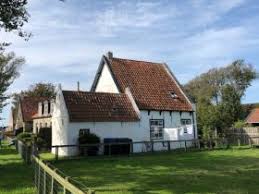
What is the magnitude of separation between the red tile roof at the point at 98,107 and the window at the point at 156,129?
188 cm

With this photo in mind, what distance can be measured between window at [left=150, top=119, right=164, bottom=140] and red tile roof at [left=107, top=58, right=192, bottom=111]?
45.8 inches

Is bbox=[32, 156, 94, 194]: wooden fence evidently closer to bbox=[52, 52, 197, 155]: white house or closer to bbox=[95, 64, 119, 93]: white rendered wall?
bbox=[52, 52, 197, 155]: white house

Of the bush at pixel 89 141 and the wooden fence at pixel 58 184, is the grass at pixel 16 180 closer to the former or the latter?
the wooden fence at pixel 58 184

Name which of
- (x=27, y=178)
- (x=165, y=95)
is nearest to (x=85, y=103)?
(x=165, y=95)

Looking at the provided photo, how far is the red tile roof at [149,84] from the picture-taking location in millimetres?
36938

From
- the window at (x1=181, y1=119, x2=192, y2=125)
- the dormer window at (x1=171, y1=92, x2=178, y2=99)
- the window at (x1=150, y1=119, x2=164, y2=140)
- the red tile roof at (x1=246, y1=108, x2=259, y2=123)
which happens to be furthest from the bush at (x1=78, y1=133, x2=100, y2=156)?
the red tile roof at (x1=246, y1=108, x2=259, y2=123)

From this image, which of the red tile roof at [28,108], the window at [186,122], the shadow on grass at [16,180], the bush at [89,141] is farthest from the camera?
the red tile roof at [28,108]

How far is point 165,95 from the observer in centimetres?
3875

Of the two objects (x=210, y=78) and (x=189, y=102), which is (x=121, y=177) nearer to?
(x=189, y=102)

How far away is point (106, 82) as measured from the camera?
1524 inches

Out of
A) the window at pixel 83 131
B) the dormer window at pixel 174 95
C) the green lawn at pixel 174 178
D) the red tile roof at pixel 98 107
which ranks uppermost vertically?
the dormer window at pixel 174 95

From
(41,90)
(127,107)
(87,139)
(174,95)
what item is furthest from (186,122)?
(41,90)

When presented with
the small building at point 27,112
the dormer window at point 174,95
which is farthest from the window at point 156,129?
the small building at point 27,112

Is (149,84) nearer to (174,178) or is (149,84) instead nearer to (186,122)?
(186,122)
